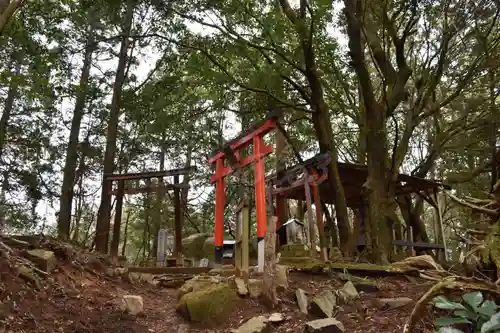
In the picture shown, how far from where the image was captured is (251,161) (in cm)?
1040

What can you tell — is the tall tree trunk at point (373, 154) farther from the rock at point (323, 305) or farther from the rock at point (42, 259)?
the rock at point (42, 259)

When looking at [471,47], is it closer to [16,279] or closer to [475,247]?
[475,247]

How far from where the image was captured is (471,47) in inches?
485

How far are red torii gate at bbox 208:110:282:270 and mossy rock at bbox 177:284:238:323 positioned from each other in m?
2.82

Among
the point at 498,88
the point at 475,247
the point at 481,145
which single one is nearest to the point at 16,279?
the point at 475,247

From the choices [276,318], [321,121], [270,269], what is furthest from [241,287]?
[321,121]

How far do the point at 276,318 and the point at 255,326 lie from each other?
0.40 m

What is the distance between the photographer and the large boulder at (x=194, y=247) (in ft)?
59.2

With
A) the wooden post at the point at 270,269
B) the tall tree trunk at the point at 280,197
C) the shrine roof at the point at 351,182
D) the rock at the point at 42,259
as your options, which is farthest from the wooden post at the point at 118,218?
the wooden post at the point at 270,269

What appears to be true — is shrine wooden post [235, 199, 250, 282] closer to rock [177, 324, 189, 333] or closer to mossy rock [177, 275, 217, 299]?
mossy rock [177, 275, 217, 299]

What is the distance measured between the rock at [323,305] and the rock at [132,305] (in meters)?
2.34

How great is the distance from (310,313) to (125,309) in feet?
8.00

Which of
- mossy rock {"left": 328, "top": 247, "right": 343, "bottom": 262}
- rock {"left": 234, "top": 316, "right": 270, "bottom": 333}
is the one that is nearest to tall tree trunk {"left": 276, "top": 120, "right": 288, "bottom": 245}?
mossy rock {"left": 328, "top": 247, "right": 343, "bottom": 262}

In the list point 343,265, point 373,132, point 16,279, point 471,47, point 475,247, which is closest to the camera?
point 475,247
